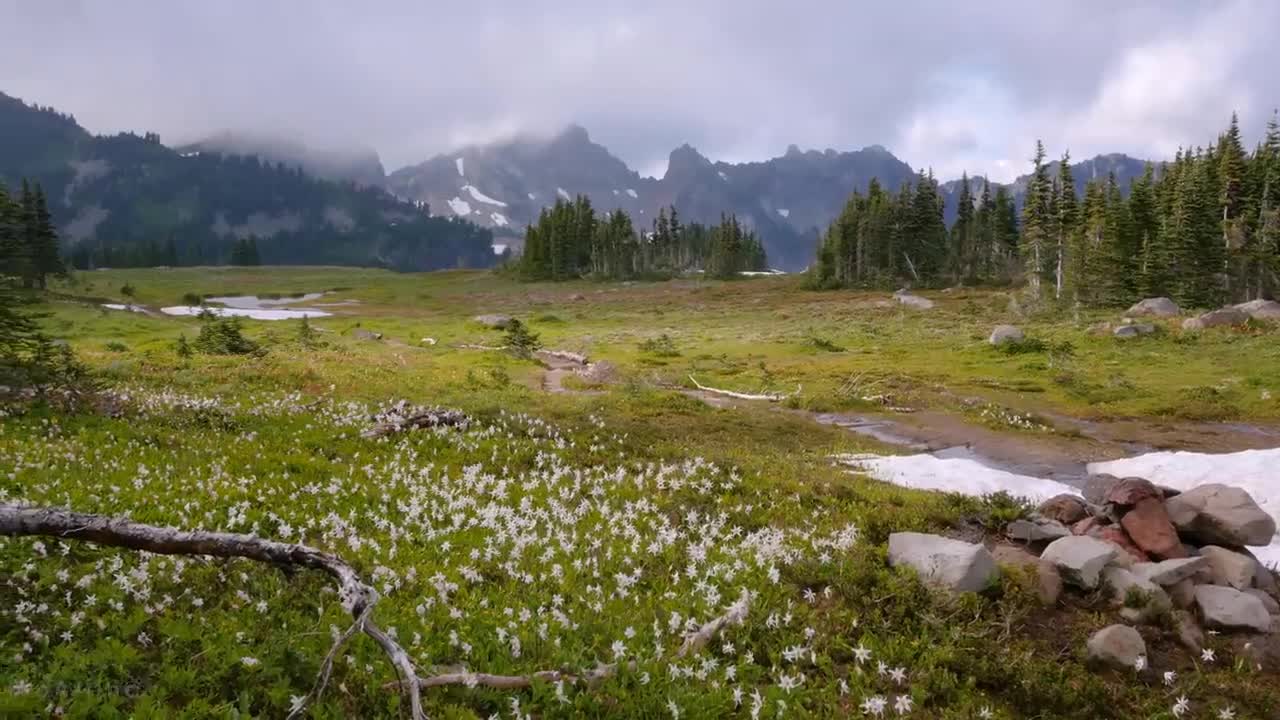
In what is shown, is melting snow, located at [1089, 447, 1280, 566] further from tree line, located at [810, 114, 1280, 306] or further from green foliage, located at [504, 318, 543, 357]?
tree line, located at [810, 114, 1280, 306]

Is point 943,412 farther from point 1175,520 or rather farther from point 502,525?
Result: point 502,525

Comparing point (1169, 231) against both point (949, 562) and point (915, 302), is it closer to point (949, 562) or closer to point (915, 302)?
point (915, 302)

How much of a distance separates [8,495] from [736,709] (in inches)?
429

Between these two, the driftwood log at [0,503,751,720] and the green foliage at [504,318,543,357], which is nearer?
the driftwood log at [0,503,751,720]

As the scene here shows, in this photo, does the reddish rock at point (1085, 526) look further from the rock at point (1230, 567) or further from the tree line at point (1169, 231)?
the tree line at point (1169, 231)

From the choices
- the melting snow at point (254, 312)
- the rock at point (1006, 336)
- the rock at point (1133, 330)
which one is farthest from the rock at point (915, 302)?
the melting snow at point (254, 312)

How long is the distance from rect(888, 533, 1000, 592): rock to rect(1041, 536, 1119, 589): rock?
1.18m

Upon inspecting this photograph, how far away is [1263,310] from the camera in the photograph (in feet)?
165

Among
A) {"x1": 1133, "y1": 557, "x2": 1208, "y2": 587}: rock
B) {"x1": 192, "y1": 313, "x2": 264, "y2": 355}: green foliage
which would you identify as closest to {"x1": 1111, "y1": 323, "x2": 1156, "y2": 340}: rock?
{"x1": 1133, "y1": 557, "x2": 1208, "y2": 587}: rock

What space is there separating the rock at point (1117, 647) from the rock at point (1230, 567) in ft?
10.0

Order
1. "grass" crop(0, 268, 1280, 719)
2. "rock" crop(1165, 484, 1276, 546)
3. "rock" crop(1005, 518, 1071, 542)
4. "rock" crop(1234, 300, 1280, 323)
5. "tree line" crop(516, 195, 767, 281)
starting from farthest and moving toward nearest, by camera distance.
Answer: "tree line" crop(516, 195, 767, 281)
"rock" crop(1234, 300, 1280, 323)
"rock" crop(1005, 518, 1071, 542)
"rock" crop(1165, 484, 1276, 546)
"grass" crop(0, 268, 1280, 719)

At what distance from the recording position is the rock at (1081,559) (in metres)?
9.57

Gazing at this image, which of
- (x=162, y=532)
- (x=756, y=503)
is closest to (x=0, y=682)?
(x=162, y=532)

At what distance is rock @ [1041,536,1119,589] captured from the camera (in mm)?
9570
